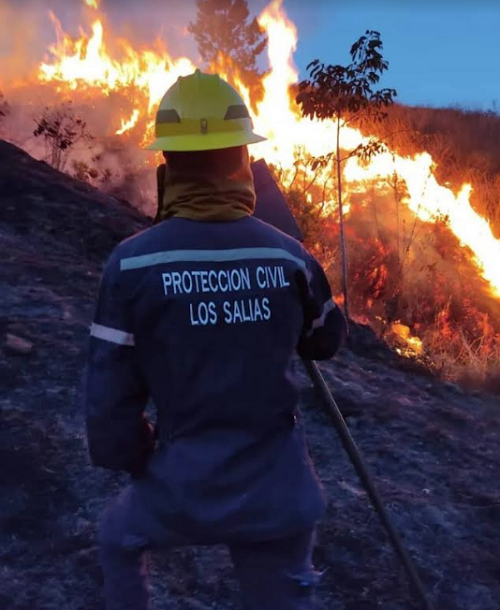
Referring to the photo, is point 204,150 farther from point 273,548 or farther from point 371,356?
point 371,356

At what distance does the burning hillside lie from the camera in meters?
9.77

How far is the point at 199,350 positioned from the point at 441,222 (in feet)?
34.6

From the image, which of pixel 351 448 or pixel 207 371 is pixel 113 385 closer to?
pixel 207 371

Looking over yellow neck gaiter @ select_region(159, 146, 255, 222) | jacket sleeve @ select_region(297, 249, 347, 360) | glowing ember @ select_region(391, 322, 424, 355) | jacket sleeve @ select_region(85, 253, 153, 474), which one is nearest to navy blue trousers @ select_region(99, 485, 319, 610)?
jacket sleeve @ select_region(85, 253, 153, 474)

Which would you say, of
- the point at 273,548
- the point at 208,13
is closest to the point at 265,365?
the point at 273,548

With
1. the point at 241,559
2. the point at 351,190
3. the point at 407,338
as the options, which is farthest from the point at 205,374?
the point at 351,190

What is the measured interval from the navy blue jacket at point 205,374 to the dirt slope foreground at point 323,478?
1436 millimetres

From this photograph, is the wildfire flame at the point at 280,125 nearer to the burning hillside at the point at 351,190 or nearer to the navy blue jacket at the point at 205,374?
the burning hillside at the point at 351,190

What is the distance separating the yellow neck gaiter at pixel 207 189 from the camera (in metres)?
1.64

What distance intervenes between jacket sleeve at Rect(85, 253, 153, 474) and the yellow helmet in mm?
322

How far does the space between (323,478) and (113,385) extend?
2.67 m

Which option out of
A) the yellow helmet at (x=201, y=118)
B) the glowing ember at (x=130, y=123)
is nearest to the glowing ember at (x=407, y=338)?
the yellow helmet at (x=201, y=118)

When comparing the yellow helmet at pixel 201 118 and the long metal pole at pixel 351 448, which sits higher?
the yellow helmet at pixel 201 118

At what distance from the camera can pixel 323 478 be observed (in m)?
4.03
